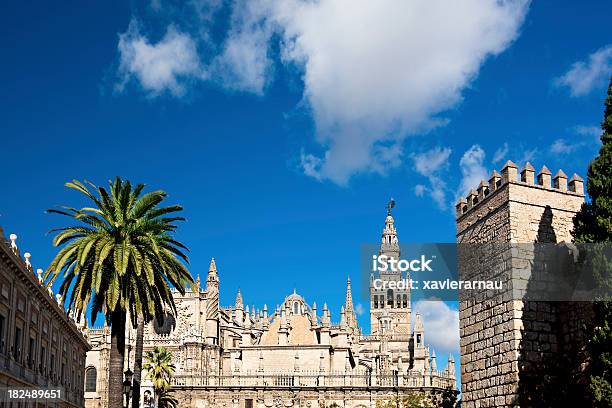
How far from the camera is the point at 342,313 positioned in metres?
70.9

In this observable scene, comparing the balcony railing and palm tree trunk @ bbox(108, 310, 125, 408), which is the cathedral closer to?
the balcony railing

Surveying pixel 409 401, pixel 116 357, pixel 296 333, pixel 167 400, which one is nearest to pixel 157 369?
pixel 167 400

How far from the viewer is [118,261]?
2464 centimetres

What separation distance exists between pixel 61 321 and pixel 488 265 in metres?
26.4

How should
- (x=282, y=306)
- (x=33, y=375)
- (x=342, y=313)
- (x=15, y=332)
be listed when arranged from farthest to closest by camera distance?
(x=282, y=306) < (x=342, y=313) < (x=33, y=375) < (x=15, y=332)

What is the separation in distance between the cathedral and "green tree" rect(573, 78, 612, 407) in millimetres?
38500

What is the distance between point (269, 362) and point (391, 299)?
43043 mm

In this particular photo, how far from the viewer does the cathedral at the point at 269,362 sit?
2381 inches

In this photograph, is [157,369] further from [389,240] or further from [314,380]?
[389,240]

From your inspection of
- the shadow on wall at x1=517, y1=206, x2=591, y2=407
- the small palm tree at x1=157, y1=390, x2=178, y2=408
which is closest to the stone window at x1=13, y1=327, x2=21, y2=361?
the shadow on wall at x1=517, y1=206, x2=591, y2=407

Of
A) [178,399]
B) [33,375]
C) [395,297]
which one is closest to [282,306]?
[178,399]

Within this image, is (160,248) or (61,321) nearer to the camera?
(160,248)

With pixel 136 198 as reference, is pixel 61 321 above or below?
below

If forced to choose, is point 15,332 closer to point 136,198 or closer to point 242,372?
point 136,198
